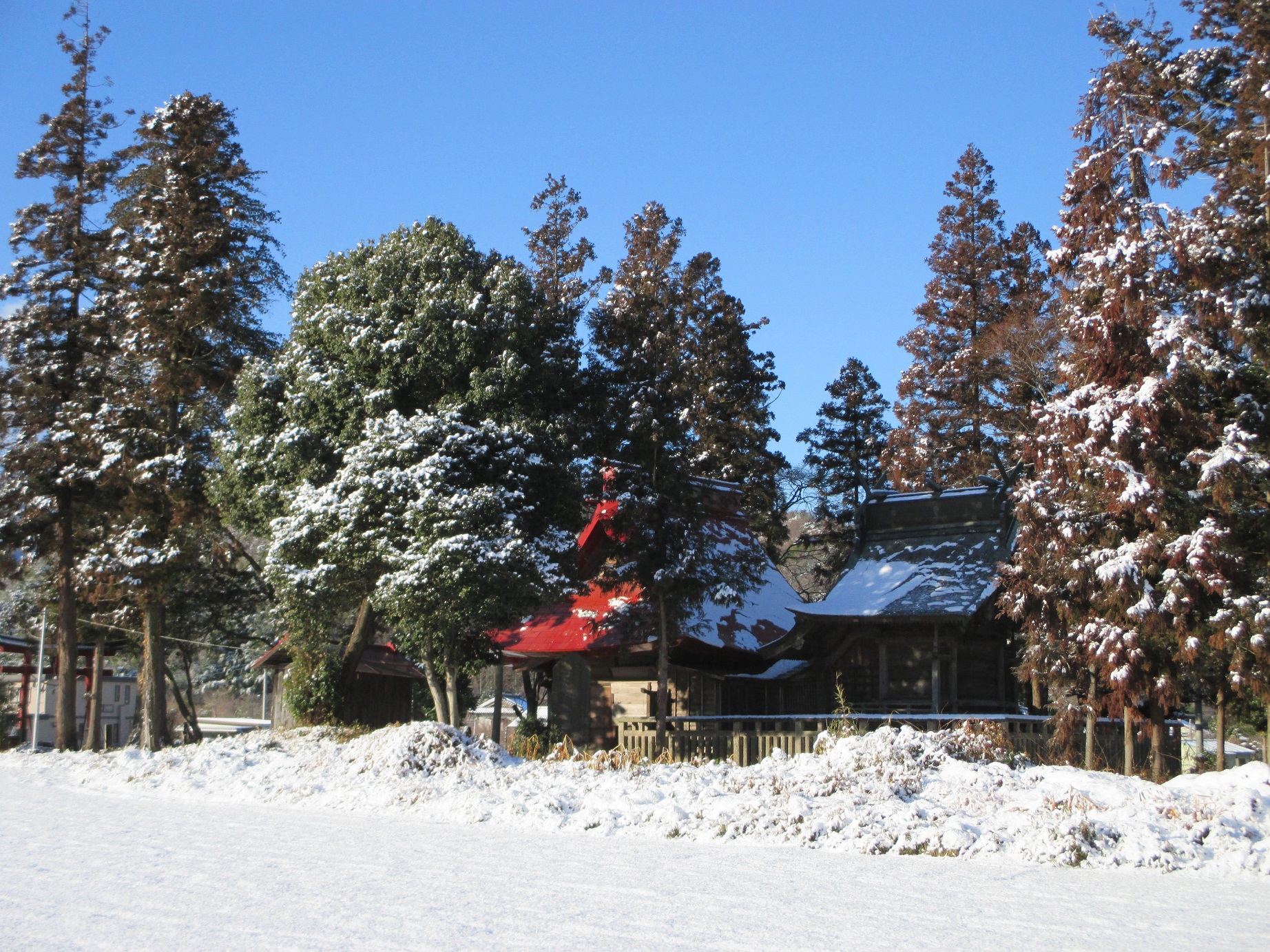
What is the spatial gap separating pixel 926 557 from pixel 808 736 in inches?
336

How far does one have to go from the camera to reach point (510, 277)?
20.7 m

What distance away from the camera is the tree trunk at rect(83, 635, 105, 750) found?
98.5 ft

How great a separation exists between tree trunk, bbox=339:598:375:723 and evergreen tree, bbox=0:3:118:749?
689cm

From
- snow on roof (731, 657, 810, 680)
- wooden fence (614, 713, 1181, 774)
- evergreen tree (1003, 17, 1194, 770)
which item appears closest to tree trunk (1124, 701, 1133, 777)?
evergreen tree (1003, 17, 1194, 770)

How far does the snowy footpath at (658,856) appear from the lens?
5.96 meters

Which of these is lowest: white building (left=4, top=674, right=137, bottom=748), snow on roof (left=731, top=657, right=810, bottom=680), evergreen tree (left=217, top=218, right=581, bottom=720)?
white building (left=4, top=674, right=137, bottom=748)

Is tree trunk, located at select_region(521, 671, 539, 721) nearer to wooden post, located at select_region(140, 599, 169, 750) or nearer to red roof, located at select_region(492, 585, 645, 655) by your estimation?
red roof, located at select_region(492, 585, 645, 655)

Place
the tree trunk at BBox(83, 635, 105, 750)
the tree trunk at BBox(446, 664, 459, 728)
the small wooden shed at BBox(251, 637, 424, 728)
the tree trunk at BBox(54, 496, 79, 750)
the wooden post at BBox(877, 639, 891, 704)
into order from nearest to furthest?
the tree trunk at BBox(446, 664, 459, 728)
the wooden post at BBox(877, 639, 891, 704)
the tree trunk at BBox(54, 496, 79, 750)
the small wooden shed at BBox(251, 637, 424, 728)
the tree trunk at BBox(83, 635, 105, 750)

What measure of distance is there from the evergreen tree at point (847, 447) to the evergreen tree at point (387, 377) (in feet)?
60.1

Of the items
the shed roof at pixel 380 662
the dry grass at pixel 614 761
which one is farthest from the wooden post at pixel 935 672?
the shed roof at pixel 380 662

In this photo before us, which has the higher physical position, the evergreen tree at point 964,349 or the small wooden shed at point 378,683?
the evergreen tree at point 964,349

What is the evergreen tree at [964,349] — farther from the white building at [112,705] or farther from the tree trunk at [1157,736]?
the white building at [112,705]

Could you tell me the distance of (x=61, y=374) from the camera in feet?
83.6

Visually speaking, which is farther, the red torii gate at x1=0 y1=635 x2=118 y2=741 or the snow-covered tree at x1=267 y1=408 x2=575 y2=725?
the red torii gate at x1=0 y1=635 x2=118 y2=741
